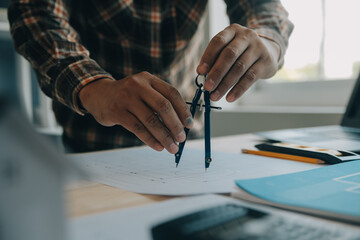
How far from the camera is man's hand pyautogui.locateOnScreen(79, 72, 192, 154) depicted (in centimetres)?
56

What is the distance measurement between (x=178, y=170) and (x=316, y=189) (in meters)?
0.23

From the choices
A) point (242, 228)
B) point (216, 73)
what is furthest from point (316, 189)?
point (216, 73)

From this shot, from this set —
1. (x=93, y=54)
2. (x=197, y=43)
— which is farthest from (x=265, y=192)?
(x=197, y=43)

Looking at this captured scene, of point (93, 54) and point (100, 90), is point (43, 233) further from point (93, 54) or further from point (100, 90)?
point (93, 54)

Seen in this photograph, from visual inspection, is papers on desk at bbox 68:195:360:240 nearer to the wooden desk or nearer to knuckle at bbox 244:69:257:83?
the wooden desk

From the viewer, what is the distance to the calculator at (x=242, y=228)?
0.29 meters

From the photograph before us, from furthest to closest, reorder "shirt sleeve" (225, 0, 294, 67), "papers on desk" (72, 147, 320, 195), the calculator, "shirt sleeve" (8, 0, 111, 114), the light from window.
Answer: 1. the light from window
2. "shirt sleeve" (225, 0, 294, 67)
3. "shirt sleeve" (8, 0, 111, 114)
4. "papers on desk" (72, 147, 320, 195)
5. the calculator

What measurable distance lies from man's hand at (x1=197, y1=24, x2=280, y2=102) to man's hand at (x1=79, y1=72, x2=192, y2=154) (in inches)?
2.5

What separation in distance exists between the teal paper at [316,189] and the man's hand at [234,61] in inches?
7.6

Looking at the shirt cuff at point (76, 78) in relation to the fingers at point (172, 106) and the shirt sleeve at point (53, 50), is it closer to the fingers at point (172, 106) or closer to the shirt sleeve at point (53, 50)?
the shirt sleeve at point (53, 50)

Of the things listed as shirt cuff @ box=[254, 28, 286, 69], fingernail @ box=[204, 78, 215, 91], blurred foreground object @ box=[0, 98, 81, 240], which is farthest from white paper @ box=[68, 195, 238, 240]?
shirt cuff @ box=[254, 28, 286, 69]

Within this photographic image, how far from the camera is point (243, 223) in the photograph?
1.06 feet

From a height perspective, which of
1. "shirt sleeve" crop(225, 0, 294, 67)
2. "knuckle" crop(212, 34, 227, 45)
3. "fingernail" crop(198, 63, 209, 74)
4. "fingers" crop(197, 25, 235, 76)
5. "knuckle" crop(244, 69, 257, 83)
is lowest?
"knuckle" crop(244, 69, 257, 83)

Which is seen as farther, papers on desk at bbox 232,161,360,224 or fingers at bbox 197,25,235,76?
fingers at bbox 197,25,235,76
